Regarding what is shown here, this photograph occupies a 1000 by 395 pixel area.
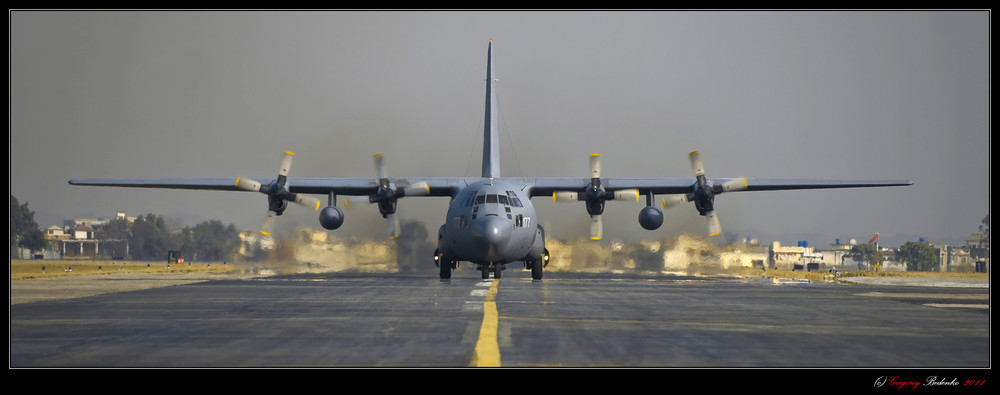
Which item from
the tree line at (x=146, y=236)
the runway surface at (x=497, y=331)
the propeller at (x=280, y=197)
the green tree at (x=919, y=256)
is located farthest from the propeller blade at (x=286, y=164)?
the green tree at (x=919, y=256)

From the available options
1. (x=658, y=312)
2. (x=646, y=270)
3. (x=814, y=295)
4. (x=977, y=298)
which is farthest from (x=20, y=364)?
(x=646, y=270)

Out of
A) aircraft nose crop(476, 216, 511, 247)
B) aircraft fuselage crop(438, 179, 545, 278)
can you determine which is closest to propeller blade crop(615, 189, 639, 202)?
aircraft fuselage crop(438, 179, 545, 278)

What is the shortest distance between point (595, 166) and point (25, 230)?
75.7m

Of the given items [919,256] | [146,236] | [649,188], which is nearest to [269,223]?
[649,188]

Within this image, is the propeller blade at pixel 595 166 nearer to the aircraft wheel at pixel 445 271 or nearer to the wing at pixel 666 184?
the wing at pixel 666 184

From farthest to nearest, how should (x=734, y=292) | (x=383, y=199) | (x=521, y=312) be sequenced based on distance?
1. (x=383, y=199)
2. (x=734, y=292)
3. (x=521, y=312)

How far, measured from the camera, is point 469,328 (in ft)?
56.1

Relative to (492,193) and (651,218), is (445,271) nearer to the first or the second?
(492,193)

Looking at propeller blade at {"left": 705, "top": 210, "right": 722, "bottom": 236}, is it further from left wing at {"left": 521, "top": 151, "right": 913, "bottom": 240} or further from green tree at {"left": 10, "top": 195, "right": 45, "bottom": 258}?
green tree at {"left": 10, "top": 195, "right": 45, "bottom": 258}

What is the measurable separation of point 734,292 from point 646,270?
24683 millimetres

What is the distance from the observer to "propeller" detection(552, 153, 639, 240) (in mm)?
41250

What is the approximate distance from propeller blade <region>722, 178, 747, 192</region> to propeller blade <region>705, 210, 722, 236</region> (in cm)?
132

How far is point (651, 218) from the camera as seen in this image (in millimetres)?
41156
